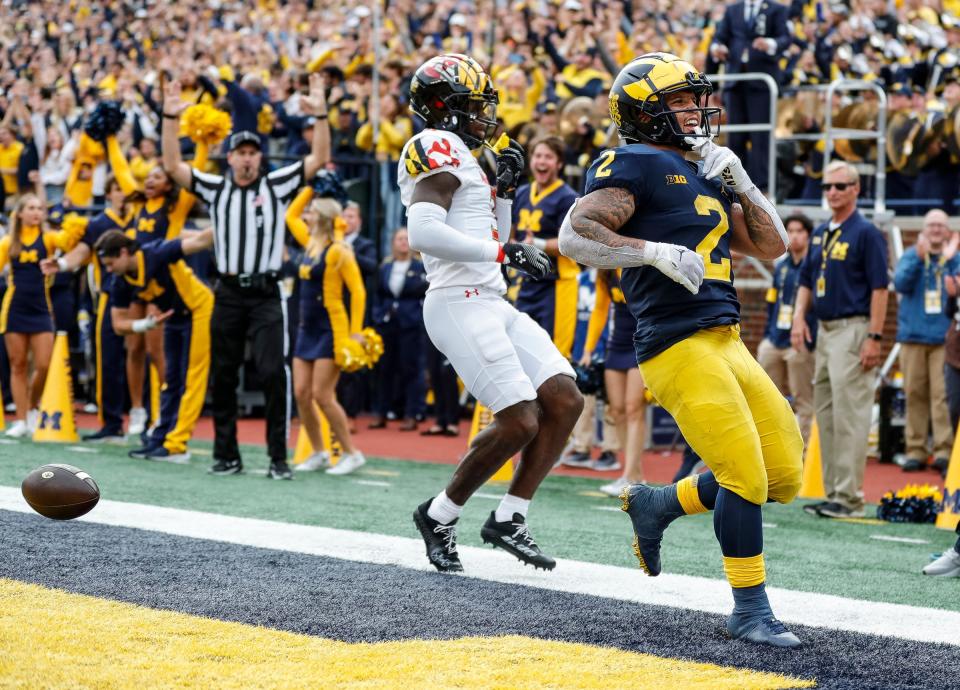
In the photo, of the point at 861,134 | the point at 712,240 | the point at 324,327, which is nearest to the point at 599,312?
the point at 324,327

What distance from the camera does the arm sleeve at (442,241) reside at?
552 cm

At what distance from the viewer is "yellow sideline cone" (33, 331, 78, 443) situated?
11.5 meters

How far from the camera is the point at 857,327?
835 centimetres

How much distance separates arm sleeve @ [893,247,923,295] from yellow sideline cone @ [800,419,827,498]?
2251 millimetres

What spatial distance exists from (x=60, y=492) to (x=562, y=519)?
313 cm

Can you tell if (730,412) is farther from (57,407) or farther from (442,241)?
(57,407)

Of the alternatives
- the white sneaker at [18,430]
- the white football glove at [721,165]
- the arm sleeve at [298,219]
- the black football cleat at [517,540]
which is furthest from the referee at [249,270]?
the white football glove at [721,165]

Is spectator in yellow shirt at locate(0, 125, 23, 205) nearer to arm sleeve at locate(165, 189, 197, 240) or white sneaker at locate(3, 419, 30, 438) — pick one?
white sneaker at locate(3, 419, 30, 438)

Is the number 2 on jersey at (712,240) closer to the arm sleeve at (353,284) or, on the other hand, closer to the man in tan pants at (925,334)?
the arm sleeve at (353,284)

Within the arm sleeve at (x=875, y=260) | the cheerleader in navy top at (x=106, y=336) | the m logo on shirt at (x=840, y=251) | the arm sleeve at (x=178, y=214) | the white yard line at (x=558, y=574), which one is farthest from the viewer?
the cheerleader in navy top at (x=106, y=336)

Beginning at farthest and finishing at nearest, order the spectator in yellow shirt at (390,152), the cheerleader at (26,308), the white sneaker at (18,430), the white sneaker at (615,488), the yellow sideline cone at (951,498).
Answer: the spectator in yellow shirt at (390,152)
the cheerleader at (26,308)
the white sneaker at (18,430)
the white sneaker at (615,488)
the yellow sideline cone at (951,498)

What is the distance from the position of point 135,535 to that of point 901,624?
3.18 meters

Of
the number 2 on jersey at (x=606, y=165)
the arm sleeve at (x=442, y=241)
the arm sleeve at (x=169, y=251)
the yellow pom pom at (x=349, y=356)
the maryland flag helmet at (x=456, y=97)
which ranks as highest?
the maryland flag helmet at (x=456, y=97)

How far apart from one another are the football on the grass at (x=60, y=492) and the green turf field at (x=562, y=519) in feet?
6.03
